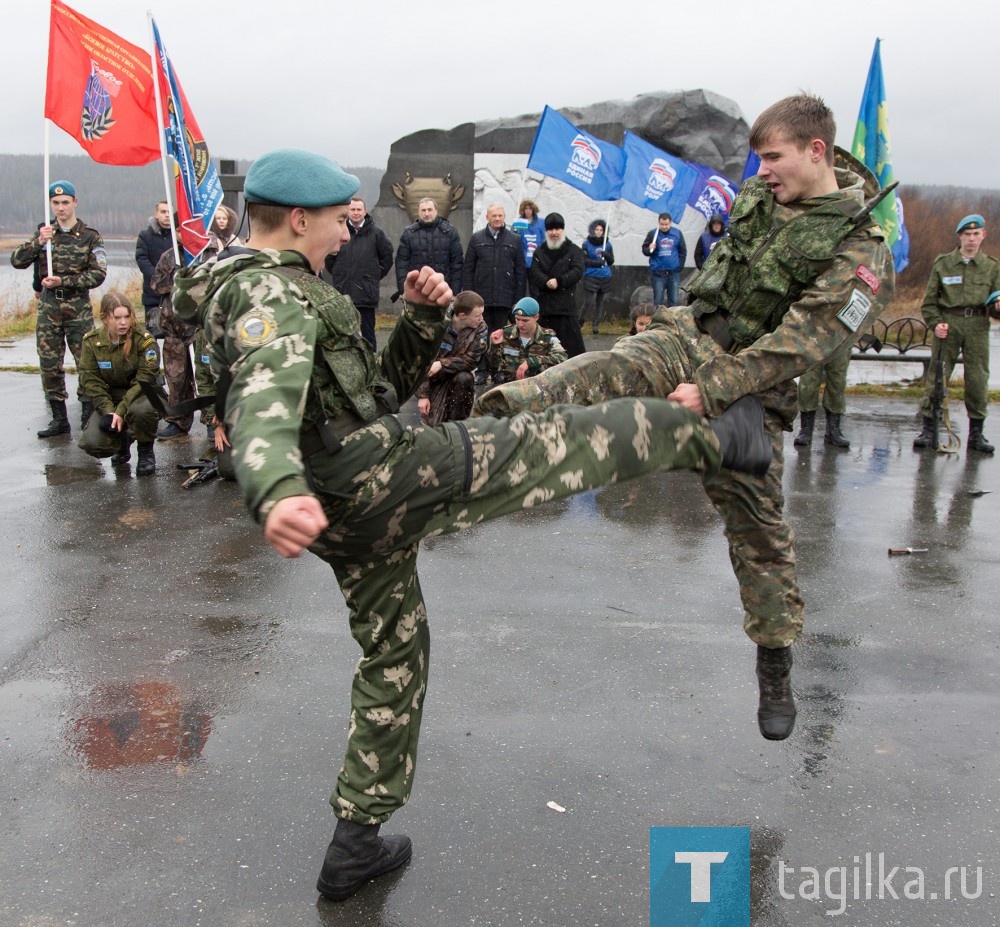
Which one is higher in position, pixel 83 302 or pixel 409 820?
pixel 83 302

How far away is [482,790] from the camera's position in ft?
11.0

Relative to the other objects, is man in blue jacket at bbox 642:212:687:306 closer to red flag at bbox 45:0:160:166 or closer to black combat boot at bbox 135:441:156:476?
red flag at bbox 45:0:160:166

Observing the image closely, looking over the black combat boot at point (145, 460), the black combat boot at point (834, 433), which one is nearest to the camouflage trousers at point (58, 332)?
the black combat boot at point (145, 460)

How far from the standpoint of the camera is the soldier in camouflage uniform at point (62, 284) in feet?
30.4

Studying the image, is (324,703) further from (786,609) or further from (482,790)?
(786,609)

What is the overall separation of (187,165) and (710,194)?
8.54m

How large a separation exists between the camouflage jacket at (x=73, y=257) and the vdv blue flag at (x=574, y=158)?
207 inches

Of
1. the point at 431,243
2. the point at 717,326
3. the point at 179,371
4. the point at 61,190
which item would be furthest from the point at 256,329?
the point at 431,243

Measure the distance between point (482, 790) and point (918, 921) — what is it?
1362mm

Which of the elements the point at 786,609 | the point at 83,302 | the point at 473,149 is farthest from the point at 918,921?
the point at 473,149

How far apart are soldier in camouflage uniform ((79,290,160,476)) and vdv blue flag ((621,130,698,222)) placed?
732 centimetres

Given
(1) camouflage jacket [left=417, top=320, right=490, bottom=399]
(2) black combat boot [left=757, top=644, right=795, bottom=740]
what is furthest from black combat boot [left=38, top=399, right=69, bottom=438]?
(2) black combat boot [left=757, top=644, right=795, bottom=740]

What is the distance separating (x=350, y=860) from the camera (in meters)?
2.83

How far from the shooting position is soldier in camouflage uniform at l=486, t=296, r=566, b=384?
8.39m
